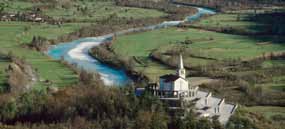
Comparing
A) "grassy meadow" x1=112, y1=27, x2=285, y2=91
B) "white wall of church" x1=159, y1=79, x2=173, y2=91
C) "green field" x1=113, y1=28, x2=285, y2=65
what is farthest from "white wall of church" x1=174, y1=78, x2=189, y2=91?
"green field" x1=113, y1=28, x2=285, y2=65

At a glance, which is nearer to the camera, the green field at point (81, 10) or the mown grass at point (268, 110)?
the mown grass at point (268, 110)

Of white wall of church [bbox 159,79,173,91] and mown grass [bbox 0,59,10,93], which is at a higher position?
white wall of church [bbox 159,79,173,91]

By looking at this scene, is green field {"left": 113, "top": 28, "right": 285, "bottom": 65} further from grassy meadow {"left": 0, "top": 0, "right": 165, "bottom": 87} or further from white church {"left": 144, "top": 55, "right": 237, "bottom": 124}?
white church {"left": 144, "top": 55, "right": 237, "bottom": 124}

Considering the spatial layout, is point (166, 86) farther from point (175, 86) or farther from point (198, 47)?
point (198, 47)

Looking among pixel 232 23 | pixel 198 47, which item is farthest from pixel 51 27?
pixel 232 23

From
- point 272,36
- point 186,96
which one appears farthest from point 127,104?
point 272,36

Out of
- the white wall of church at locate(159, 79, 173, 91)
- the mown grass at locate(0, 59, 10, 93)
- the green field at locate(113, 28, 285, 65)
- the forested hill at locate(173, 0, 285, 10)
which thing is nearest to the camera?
the white wall of church at locate(159, 79, 173, 91)

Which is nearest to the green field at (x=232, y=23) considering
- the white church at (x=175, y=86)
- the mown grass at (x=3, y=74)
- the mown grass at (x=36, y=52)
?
the mown grass at (x=36, y=52)

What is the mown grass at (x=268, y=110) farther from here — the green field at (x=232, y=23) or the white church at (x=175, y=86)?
the green field at (x=232, y=23)

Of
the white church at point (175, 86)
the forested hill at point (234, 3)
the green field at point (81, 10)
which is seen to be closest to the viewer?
the white church at point (175, 86)
